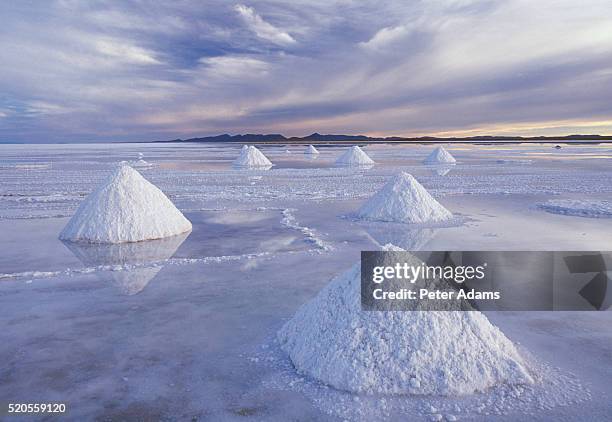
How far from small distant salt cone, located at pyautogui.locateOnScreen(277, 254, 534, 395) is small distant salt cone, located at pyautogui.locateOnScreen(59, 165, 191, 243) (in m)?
5.67

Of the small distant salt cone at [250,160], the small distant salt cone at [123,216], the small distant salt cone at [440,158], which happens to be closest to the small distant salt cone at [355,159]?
the small distant salt cone at [440,158]

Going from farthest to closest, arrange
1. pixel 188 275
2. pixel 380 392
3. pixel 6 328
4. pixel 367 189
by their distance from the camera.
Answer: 1. pixel 367 189
2. pixel 188 275
3. pixel 6 328
4. pixel 380 392

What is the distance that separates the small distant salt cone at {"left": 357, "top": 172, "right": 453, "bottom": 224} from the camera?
10077mm

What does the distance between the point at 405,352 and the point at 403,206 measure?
23.1 feet

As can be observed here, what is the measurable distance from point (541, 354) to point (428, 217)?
632 centimetres

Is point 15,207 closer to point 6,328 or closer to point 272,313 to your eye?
point 6,328

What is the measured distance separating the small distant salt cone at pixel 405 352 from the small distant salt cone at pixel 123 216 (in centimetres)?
567

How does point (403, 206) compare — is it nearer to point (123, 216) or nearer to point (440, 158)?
point (123, 216)

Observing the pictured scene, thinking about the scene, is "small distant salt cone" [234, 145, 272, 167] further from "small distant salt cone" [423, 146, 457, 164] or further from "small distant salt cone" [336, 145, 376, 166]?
"small distant salt cone" [423, 146, 457, 164]

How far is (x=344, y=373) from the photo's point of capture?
3.37 metres

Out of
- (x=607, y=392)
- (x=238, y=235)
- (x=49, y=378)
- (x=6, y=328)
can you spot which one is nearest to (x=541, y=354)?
(x=607, y=392)

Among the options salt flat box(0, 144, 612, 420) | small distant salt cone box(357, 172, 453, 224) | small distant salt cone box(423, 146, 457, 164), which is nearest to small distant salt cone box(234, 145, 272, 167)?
small distant salt cone box(423, 146, 457, 164)

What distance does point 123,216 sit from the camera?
336 inches

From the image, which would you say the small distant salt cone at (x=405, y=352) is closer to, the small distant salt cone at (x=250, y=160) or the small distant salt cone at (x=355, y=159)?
the small distant salt cone at (x=250, y=160)
